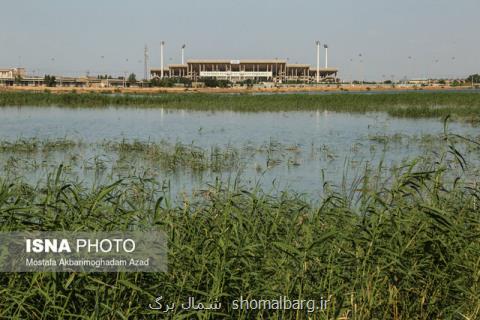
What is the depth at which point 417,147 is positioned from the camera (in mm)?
22828

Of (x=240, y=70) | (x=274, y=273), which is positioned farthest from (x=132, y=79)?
(x=274, y=273)

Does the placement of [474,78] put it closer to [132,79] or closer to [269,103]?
[132,79]

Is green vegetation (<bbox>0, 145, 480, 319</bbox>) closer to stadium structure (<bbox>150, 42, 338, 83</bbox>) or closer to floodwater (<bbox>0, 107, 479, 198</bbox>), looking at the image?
floodwater (<bbox>0, 107, 479, 198</bbox>)

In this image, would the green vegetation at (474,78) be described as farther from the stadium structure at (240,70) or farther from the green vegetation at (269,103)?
the green vegetation at (269,103)

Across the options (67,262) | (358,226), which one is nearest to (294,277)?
(358,226)

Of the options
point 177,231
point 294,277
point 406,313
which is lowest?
point 406,313

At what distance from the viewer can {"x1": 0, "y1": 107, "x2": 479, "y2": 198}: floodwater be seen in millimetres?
15641

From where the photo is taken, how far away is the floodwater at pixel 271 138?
1564cm

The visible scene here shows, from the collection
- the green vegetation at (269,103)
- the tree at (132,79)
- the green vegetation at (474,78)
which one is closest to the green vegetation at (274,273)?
the green vegetation at (269,103)

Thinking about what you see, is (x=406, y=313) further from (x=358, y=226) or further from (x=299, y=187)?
(x=299, y=187)

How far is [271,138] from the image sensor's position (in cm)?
2623

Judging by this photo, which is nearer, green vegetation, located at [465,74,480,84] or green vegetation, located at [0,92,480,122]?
green vegetation, located at [0,92,480,122]

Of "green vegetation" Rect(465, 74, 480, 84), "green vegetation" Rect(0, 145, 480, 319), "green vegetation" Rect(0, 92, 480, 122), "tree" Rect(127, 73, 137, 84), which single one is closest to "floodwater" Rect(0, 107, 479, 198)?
"green vegetation" Rect(0, 145, 480, 319)

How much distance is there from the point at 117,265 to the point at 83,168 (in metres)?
11.9
